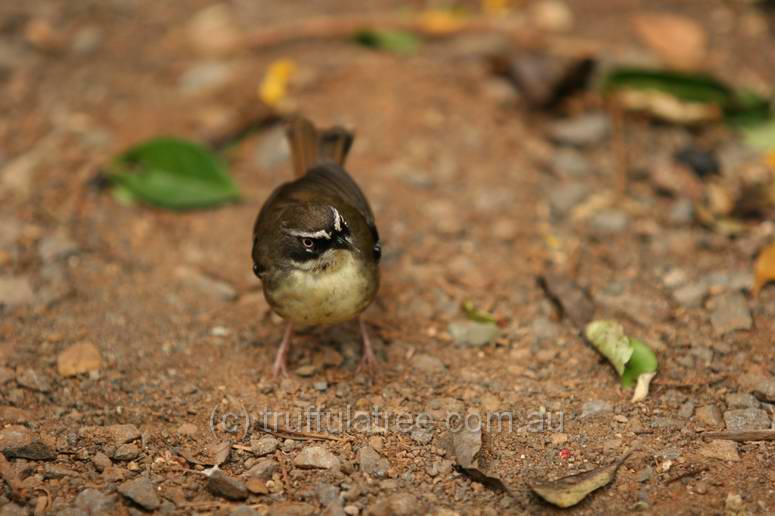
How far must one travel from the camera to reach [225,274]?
609 centimetres

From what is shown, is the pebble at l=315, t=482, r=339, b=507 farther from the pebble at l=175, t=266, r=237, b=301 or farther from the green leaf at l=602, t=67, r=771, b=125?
the green leaf at l=602, t=67, r=771, b=125

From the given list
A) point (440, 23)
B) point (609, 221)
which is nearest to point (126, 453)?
point (609, 221)

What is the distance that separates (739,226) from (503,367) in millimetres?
2144

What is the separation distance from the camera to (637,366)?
4980 millimetres

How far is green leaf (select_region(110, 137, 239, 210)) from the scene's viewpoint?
21.7 ft

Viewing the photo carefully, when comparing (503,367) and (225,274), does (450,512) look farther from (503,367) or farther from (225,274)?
(225,274)

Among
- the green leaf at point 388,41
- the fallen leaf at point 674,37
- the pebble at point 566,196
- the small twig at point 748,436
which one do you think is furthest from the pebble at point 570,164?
the small twig at point 748,436

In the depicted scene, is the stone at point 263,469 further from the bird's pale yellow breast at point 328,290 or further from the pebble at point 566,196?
the pebble at point 566,196

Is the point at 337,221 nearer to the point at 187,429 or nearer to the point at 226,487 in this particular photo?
the point at 187,429

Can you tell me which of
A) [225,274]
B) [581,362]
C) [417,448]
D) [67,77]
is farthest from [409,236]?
[67,77]

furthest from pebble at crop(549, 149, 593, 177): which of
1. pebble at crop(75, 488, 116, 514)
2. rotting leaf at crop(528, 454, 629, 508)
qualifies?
pebble at crop(75, 488, 116, 514)

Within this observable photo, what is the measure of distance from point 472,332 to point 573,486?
1486 millimetres

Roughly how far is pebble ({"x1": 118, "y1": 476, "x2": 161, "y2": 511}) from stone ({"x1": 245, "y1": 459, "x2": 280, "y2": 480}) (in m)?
0.45

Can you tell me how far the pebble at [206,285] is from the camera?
5.87m
